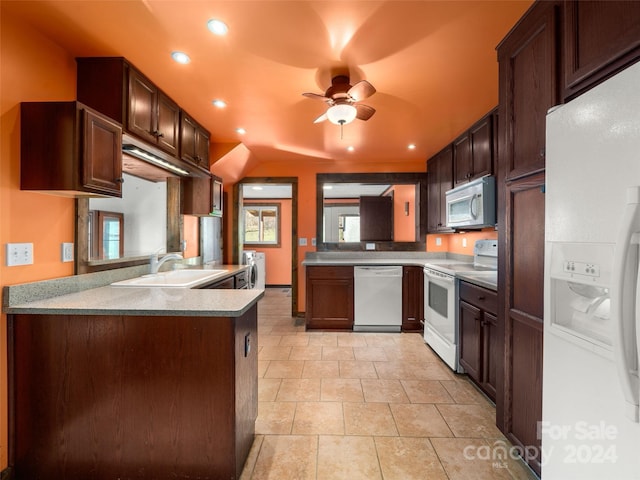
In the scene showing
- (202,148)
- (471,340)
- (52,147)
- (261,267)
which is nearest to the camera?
(52,147)

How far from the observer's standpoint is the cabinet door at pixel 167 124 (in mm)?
2273

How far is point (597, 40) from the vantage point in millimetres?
1119

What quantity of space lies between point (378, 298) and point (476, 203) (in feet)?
5.34

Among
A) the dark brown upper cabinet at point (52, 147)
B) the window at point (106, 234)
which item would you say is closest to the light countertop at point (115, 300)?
the window at point (106, 234)

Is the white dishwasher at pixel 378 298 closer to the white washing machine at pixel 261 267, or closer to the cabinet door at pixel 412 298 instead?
the cabinet door at pixel 412 298

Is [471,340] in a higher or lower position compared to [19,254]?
lower

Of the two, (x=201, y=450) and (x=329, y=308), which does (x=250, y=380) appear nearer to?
(x=201, y=450)

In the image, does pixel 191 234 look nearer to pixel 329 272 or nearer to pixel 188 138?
pixel 188 138

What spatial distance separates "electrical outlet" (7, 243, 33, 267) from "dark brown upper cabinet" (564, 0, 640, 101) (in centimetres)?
265

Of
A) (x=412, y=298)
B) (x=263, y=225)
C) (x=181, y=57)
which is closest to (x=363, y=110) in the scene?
(x=181, y=57)

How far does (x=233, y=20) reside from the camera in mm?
1537

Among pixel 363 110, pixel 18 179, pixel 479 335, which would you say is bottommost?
pixel 479 335

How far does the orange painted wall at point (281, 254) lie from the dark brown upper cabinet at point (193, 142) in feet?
13.5

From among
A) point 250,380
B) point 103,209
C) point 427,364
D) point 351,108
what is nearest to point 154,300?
point 250,380
